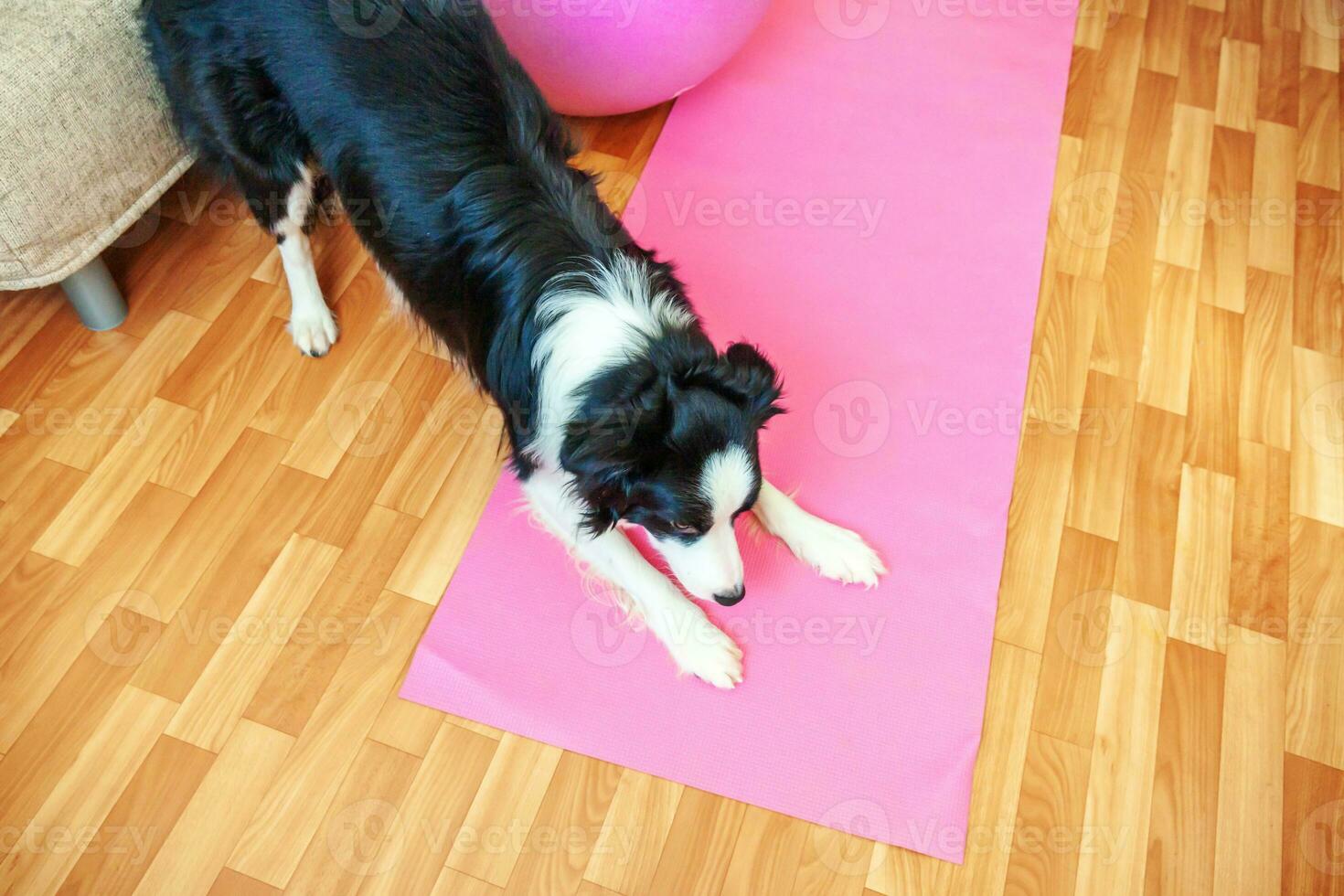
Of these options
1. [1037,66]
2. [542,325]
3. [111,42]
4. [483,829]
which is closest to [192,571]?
[483,829]

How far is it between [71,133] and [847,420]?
167 centimetres

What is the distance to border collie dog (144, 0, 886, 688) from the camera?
148 cm

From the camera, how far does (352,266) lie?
7.64ft

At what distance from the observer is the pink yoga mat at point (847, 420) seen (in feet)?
5.79

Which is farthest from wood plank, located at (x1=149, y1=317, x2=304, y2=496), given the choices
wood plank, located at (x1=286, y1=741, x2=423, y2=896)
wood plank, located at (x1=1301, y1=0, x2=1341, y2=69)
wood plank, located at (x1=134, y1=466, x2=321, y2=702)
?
wood plank, located at (x1=1301, y1=0, x2=1341, y2=69)

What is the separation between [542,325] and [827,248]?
100 centimetres

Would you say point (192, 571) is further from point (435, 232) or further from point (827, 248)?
point (827, 248)

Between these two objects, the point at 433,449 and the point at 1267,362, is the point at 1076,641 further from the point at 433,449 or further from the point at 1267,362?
the point at 433,449

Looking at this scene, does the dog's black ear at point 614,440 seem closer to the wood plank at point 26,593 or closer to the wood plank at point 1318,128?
the wood plank at point 26,593

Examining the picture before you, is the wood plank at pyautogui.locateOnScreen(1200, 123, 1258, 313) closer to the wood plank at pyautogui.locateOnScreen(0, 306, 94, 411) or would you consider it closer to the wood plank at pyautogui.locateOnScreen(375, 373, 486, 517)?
the wood plank at pyautogui.locateOnScreen(375, 373, 486, 517)

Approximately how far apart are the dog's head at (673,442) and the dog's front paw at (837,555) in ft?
1.15

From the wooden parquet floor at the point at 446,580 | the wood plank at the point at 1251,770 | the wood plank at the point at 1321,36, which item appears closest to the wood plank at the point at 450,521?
the wooden parquet floor at the point at 446,580

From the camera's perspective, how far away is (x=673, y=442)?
143cm

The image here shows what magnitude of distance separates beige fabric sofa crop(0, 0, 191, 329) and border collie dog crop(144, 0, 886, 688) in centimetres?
8
